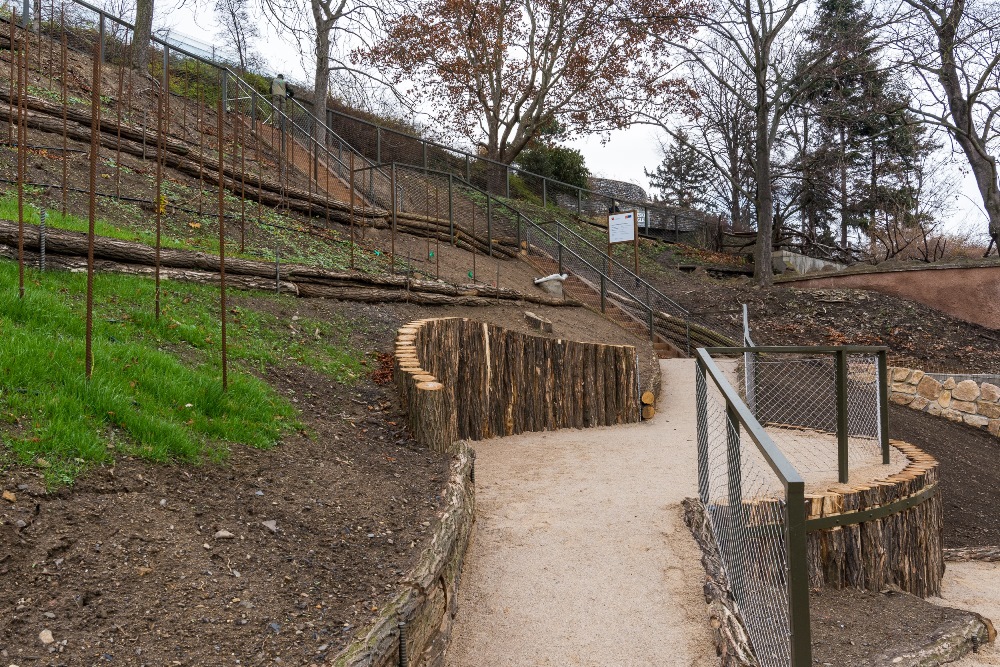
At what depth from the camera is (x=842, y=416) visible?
5.15 metres

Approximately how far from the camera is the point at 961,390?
10891 millimetres

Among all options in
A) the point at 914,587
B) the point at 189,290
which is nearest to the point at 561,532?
the point at 914,587

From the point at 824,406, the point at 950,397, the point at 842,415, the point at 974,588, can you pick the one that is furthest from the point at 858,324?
the point at 842,415

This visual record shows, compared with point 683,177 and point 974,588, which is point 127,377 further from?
point 683,177

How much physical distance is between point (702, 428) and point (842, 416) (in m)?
1.42

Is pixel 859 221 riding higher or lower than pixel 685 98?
lower

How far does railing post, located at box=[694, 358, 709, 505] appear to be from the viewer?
14.4 feet

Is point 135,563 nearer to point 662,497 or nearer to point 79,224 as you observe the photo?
point 662,497

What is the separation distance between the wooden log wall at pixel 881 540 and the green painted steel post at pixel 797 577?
2564mm

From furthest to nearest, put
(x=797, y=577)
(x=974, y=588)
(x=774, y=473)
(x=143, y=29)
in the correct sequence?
(x=143, y=29) < (x=974, y=588) < (x=774, y=473) < (x=797, y=577)

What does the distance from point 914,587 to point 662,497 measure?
232cm

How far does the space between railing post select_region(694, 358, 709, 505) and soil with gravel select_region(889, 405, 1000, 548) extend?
449 cm

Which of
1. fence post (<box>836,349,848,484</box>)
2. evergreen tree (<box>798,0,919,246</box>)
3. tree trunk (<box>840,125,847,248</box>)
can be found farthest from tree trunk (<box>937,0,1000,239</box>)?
fence post (<box>836,349,848,484</box>)

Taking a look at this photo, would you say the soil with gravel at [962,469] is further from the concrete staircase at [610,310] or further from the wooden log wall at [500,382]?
the concrete staircase at [610,310]
